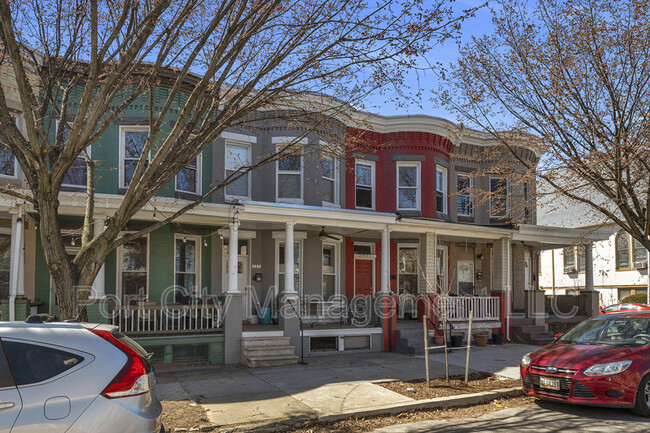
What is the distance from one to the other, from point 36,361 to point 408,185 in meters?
14.6

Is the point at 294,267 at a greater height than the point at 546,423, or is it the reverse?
the point at 294,267

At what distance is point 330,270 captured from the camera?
17109 mm

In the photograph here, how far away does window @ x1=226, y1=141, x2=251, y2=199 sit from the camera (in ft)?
50.8

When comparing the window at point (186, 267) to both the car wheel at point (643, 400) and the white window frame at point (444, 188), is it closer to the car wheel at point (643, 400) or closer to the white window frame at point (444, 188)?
the white window frame at point (444, 188)

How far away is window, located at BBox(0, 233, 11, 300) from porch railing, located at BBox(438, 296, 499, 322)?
1154cm

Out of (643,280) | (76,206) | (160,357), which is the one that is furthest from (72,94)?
(643,280)

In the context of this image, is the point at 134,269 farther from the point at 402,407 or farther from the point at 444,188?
the point at 444,188

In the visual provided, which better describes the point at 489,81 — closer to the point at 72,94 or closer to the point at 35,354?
the point at 72,94

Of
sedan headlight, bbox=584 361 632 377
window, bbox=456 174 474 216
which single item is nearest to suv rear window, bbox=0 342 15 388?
sedan headlight, bbox=584 361 632 377

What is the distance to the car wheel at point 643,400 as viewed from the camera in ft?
26.0

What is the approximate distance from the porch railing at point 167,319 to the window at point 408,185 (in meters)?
7.49

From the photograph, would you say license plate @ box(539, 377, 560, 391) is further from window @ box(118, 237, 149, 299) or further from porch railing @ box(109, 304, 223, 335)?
window @ box(118, 237, 149, 299)

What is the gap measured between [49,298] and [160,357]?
3204mm

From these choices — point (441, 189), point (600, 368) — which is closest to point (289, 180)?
point (441, 189)
